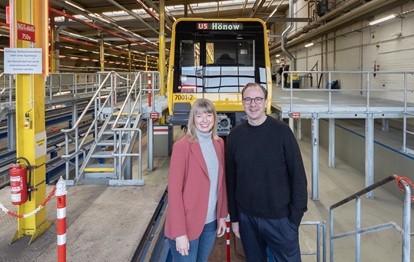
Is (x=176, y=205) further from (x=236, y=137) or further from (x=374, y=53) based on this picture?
(x=374, y=53)

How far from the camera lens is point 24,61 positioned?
3725mm

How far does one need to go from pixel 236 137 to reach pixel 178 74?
6.08 metres

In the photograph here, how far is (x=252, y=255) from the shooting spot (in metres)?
3.00


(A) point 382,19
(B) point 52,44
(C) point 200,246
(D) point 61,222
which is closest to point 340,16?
(A) point 382,19

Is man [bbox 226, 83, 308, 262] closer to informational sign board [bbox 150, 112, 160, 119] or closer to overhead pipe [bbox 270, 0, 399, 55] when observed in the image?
informational sign board [bbox 150, 112, 160, 119]

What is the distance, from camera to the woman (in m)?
2.72

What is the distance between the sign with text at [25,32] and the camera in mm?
3604

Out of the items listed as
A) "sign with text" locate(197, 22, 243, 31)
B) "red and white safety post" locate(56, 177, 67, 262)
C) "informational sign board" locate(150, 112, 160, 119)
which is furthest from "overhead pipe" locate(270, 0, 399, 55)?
"red and white safety post" locate(56, 177, 67, 262)

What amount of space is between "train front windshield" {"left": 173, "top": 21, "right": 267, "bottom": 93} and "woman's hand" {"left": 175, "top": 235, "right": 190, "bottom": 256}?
6251 millimetres

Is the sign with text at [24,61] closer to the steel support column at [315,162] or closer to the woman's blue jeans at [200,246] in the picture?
the woman's blue jeans at [200,246]

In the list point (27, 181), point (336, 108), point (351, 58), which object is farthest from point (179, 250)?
point (351, 58)

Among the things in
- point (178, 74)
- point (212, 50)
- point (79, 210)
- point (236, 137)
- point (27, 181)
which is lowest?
point (79, 210)

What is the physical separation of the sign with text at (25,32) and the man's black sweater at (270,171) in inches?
89.1

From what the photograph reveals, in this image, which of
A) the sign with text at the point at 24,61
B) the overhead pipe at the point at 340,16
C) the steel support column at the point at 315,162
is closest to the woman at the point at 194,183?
the sign with text at the point at 24,61
